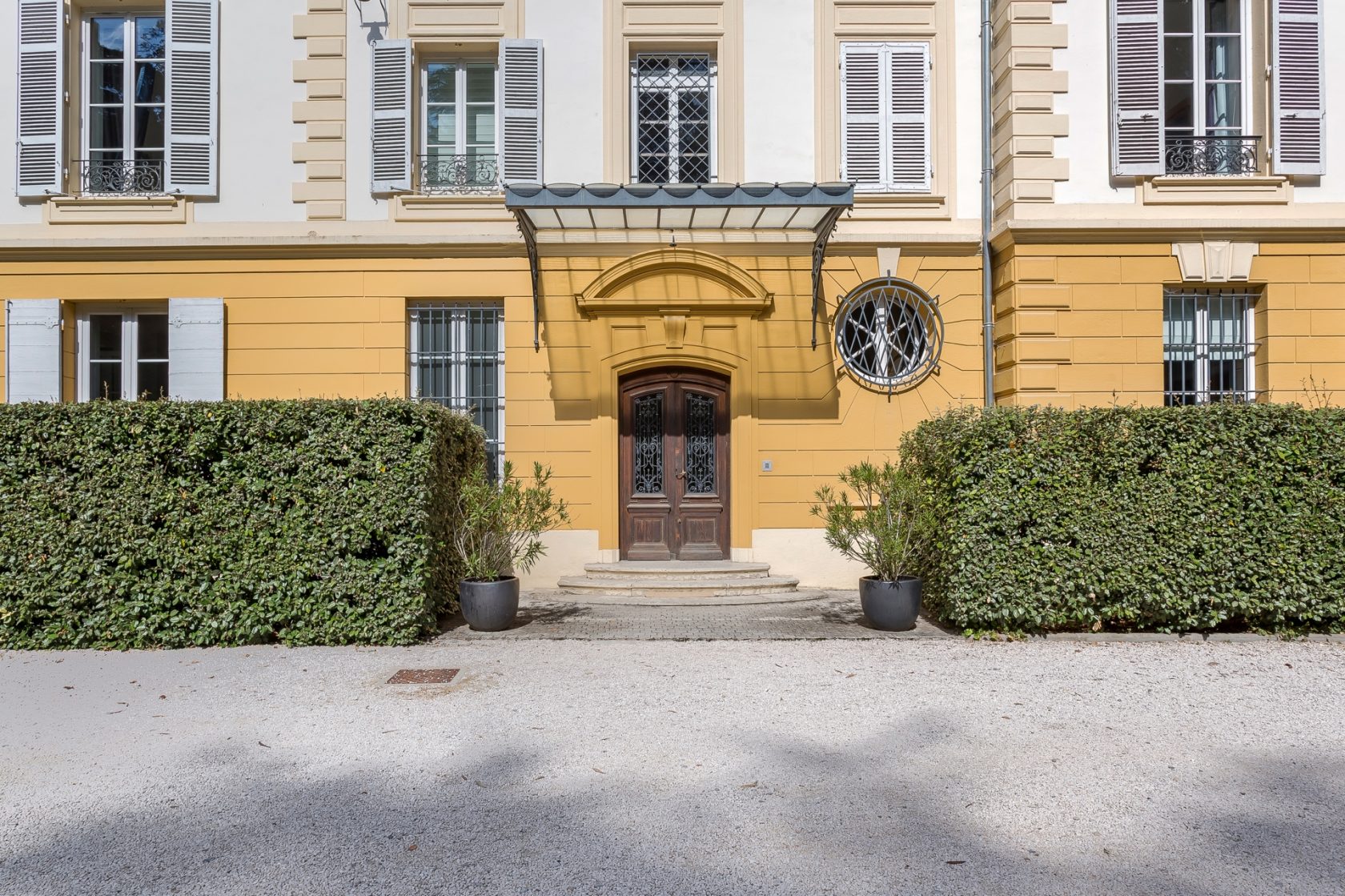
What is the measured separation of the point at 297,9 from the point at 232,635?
7.04m

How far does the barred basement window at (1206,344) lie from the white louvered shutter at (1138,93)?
4.72 ft

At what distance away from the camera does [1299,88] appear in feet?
28.2

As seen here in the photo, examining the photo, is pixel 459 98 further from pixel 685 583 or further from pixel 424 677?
pixel 424 677

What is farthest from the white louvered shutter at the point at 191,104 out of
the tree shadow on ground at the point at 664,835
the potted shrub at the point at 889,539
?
the potted shrub at the point at 889,539

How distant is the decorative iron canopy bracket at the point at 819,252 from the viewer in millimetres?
8586

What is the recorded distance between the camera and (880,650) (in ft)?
20.9

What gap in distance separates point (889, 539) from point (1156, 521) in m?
2.05

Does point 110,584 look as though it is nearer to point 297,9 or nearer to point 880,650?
point 880,650

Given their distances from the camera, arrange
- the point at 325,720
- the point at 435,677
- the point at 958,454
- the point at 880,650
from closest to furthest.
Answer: the point at 325,720 < the point at 435,677 < the point at 880,650 < the point at 958,454

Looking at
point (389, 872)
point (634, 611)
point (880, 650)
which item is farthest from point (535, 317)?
point (389, 872)

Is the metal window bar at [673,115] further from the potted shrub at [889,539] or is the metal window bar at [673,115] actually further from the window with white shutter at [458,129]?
the potted shrub at [889,539]

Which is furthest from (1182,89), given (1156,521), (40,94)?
(40,94)

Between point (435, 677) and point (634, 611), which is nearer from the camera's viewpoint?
point (435, 677)

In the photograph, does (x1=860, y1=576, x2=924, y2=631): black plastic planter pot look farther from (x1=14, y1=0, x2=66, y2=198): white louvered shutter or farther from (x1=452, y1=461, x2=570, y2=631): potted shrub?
(x1=14, y1=0, x2=66, y2=198): white louvered shutter
